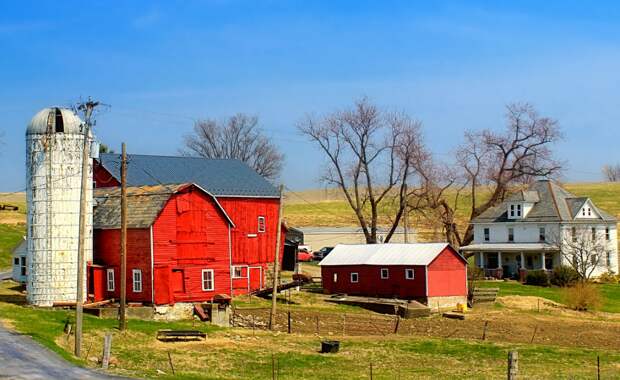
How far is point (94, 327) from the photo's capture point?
39.1 m

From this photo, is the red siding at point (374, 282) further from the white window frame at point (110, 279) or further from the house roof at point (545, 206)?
the house roof at point (545, 206)

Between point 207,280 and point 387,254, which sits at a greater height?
point 387,254

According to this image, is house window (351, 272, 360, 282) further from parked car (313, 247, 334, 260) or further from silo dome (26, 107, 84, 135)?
parked car (313, 247, 334, 260)

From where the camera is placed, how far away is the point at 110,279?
48.9m

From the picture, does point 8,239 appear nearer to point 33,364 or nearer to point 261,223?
point 261,223

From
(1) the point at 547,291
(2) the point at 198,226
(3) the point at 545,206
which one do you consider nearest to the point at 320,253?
(3) the point at 545,206

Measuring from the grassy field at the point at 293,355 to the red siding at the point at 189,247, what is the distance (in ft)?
14.4

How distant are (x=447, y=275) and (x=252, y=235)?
13.0 metres

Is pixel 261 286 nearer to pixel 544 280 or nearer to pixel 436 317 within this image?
pixel 436 317

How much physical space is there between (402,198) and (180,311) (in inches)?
1295

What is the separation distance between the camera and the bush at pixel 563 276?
6931cm

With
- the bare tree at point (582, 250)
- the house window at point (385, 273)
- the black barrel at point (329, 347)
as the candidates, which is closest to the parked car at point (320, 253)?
the bare tree at point (582, 250)

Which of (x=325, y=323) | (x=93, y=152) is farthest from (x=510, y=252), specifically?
(x=93, y=152)

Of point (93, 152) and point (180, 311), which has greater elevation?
point (93, 152)
